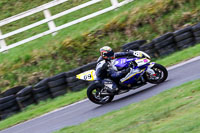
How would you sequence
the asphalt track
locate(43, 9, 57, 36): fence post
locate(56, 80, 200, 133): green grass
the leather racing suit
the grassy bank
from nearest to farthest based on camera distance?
locate(56, 80, 200, 133): green grass < the asphalt track < the leather racing suit < the grassy bank < locate(43, 9, 57, 36): fence post

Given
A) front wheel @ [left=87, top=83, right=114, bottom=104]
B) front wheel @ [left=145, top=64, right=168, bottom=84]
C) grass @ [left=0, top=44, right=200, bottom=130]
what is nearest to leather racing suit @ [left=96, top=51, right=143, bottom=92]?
front wheel @ [left=87, top=83, right=114, bottom=104]

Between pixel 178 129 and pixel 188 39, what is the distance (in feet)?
24.8

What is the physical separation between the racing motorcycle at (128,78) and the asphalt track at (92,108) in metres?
0.22

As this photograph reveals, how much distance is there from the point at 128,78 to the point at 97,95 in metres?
0.95

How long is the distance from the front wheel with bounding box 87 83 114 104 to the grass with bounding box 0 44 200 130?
4.69 feet

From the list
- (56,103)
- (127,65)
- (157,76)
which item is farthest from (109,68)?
(56,103)

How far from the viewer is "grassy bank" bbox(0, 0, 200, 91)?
14414 mm

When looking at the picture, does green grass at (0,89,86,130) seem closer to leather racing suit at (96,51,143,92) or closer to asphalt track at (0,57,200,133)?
asphalt track at (0,57,200,133)

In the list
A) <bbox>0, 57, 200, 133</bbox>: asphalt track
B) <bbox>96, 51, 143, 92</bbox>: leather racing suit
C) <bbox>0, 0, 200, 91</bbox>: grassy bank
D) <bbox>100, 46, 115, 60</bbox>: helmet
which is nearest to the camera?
<bbox>0, 57, 200, 133</bbox>: asphalt track

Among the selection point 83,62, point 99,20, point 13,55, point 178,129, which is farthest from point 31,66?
point 178,129

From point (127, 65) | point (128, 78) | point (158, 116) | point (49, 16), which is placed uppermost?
point (49, 16)

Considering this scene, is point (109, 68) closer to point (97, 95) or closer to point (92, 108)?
point (97, 95)

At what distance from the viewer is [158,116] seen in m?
6.69

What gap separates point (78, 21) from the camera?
50.2 ft
